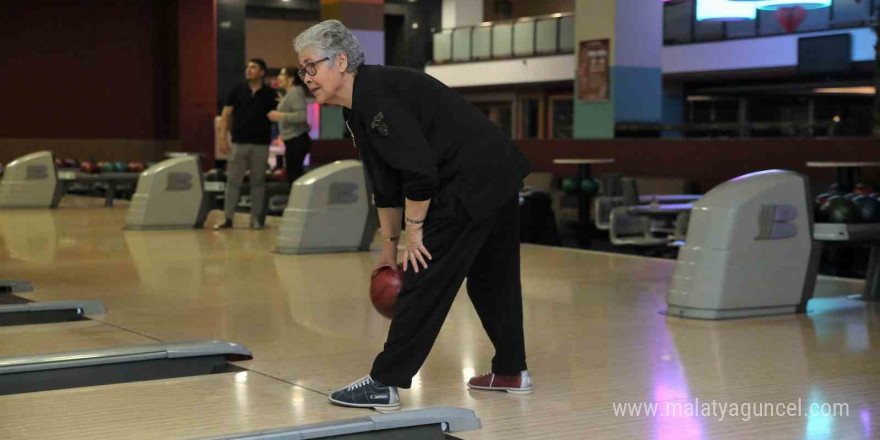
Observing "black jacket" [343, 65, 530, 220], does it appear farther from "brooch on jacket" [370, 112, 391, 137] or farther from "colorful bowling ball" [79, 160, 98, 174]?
"colorful bowling ball" [79, 160, 98, 174]

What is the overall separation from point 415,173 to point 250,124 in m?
6.16

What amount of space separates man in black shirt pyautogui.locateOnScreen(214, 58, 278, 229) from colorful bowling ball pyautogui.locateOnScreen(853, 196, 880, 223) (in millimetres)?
4777

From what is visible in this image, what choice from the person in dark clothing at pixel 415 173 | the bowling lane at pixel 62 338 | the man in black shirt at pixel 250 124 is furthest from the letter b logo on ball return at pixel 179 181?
the person in dark clothing at pixel 415 173

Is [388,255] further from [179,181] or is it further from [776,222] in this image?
[179,181]

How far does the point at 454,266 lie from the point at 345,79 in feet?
1.88

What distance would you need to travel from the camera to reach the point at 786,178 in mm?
5008

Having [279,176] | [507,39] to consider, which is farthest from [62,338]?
[507,39]

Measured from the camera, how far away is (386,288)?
327 cm

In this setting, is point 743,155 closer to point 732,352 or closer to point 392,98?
point 732,352

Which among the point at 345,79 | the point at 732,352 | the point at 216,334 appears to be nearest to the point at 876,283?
the point at 732,352

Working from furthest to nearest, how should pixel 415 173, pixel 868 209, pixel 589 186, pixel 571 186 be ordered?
1. pixel 571 186
2. pixel 589 186
3. pixel 868 209
4. pixel 415 173

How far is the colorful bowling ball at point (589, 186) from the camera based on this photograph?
11242 mm

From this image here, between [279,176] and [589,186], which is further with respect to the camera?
[279,176]

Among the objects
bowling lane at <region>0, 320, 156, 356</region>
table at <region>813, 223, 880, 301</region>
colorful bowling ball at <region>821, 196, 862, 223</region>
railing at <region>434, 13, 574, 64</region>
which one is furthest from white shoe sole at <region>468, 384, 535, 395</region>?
railing at <region>434, 13, 574, 64</region>
